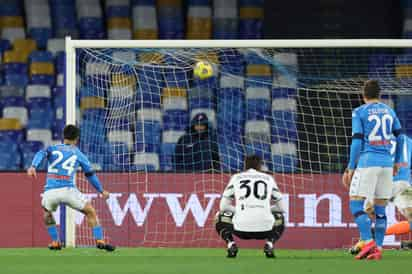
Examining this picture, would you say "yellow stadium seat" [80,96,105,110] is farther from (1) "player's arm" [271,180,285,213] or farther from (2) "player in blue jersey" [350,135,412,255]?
(1) "player's arm" [271,180,285,213]

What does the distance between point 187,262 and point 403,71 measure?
21.4ft

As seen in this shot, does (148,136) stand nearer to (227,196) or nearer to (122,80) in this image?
(122,80)

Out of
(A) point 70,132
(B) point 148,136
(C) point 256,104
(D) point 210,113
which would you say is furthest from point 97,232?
(C) point 256,104

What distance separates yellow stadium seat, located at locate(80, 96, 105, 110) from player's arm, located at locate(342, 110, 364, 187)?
6989mm

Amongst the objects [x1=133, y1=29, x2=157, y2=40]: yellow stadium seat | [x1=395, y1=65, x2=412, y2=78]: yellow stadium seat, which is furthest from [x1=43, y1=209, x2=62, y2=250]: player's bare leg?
[x1=133, y1=29, x2=157, y2=40]: yellow stadium seat

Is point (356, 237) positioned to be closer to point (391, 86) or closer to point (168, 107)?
point (391, 86)

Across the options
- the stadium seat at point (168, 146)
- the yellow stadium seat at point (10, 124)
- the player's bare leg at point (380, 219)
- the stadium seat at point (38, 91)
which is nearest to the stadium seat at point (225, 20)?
the stadium seat at point (168, 146)

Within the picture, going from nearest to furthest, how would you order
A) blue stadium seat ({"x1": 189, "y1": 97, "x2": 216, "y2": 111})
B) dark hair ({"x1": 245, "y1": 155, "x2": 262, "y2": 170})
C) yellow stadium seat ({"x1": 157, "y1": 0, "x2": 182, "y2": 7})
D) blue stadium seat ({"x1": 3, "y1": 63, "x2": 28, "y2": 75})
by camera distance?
dark hair ({"x1": 245, "y1": 155, "x2": 262, "y2": 170})
blue stadium seat ({"x1": 189, "y1": 97, "x2": 216, "y2": 111})
blue stadium seat ({"x1": 3, "y1": 63, "x2": 28, "y2": 75})
yellow stadium seat ({"x1": 157, "y1": 0, "x2": 182, "y2": 7})

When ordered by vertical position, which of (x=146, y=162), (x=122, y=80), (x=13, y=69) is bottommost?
(x=146, y=162)

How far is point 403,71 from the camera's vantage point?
1691cm

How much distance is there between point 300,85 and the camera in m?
18.2

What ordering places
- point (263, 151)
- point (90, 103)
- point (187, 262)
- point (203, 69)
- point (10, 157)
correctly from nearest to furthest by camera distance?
1. point (187, 262)
2. point (203, 69)
3. point (263, 151)
4. point (90, 103)
5. point (10, 157)

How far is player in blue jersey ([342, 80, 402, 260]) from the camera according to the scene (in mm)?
11531

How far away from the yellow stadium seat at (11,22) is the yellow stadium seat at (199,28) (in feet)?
9.23
